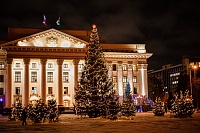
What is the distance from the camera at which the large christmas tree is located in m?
43.1

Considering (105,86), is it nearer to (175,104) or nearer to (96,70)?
(96,70)

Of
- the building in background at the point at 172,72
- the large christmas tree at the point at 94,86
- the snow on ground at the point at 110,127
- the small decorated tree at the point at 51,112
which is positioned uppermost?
the building in background at the point at 172,72

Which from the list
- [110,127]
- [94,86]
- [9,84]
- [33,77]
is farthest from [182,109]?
[33,77]

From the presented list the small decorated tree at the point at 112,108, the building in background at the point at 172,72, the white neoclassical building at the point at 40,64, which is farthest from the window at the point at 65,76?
the building in background at the point at 172,72

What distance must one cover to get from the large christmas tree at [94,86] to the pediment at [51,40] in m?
29.5

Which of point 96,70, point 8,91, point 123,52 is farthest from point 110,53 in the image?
point 96,70

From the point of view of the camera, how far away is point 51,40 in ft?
238

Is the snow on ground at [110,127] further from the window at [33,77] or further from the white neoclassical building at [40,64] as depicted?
the window at [33,77]

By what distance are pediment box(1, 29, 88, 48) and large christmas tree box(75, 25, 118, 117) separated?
29502mm

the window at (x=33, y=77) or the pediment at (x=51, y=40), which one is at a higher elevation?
the pediment at (x=51, y=40)

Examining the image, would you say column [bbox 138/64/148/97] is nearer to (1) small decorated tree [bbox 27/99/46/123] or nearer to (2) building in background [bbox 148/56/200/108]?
(1) small decorated tree [bbox 27/99/46/123]

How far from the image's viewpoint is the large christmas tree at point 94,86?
4306 cm

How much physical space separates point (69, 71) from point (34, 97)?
370 inches

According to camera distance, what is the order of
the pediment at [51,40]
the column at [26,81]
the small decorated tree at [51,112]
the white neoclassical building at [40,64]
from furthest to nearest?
the pediment at [51,40], the white neoclassical building at [40,64], the column at [26,81], the small decorated tree at [51,112]
